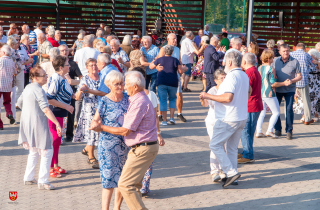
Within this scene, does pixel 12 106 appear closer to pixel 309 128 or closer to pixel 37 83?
pixel 37 83

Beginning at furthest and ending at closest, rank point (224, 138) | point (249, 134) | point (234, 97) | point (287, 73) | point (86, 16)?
point (86, 16), point (287, 73), point (249, 134), point (224, 138), point (234, 97)

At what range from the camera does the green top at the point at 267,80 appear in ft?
27.0

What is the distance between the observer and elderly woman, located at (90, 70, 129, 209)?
4.34 m

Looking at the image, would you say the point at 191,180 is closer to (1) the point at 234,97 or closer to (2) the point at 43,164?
(1) the point at 234,97

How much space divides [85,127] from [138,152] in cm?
255

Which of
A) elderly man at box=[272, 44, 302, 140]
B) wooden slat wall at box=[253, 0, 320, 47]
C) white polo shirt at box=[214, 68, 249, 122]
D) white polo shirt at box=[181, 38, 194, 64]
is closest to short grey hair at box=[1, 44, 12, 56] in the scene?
white polo shirt at box=[214, 68, 249, 122]

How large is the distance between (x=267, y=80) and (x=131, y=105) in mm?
4960

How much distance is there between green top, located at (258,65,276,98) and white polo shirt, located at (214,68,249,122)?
2.90 m

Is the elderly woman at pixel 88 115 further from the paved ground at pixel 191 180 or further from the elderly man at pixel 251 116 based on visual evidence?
the elderly man at pixel 251 116

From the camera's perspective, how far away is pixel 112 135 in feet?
14.3

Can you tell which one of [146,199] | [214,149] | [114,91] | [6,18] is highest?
[6,18]

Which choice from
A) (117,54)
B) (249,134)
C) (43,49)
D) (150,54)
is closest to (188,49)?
(150,54)

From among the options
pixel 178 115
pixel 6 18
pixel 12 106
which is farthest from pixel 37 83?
pixel 6 18

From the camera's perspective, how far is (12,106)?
364 inches
